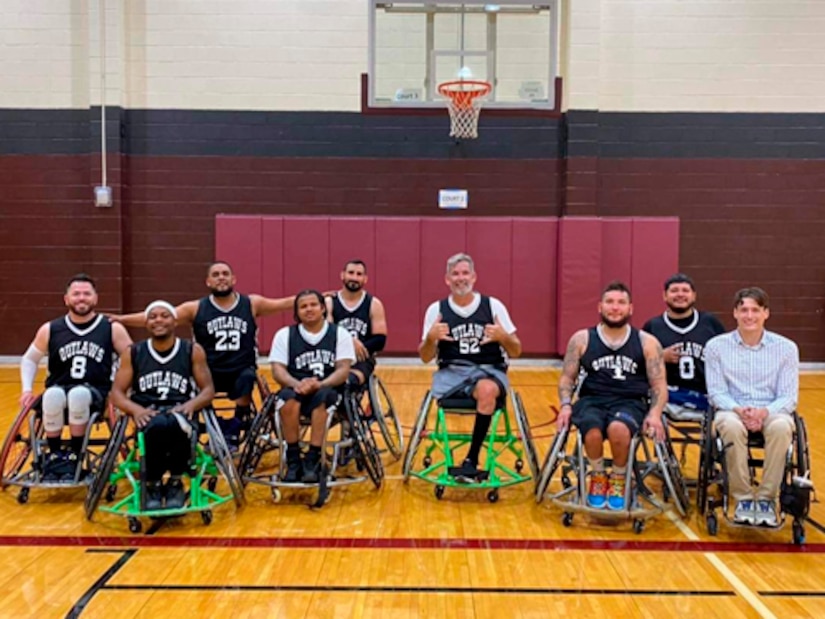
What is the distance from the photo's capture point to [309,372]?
3.86 m

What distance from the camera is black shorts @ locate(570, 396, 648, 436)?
3.35 metres

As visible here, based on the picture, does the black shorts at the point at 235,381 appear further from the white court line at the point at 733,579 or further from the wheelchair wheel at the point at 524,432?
the white court line at the point at 733,579

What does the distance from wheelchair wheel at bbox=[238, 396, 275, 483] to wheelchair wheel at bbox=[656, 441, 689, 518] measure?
1.87 meters

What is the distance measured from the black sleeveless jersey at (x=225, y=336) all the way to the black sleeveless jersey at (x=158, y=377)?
0.82 meters

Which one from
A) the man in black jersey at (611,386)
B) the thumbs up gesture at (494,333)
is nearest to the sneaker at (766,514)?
the man in black jersey at (611,386)

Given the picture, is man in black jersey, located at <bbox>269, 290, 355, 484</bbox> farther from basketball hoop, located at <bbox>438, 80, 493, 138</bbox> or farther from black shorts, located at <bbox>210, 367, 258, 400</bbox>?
basketball hoop, located at <bbox>438, 80, 493, 138</bbox>

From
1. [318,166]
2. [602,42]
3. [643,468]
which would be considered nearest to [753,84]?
[602,42]

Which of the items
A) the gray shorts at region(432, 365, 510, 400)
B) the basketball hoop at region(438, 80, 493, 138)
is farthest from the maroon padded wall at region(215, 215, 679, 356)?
the gray shorts at region(432, 365, 510, 400)

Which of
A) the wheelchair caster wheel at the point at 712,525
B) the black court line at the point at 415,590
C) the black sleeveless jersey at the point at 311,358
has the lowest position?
the black court line at the point at 415,590

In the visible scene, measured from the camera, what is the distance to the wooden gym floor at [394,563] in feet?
8.52

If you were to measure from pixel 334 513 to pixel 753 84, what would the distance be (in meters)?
7.26

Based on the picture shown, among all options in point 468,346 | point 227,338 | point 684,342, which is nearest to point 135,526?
point 227,338

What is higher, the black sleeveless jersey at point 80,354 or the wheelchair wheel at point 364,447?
the black sleeveless jersey at point 80,354

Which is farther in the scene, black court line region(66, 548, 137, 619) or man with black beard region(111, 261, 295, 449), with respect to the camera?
man with black beard region(111, 261, 295, 449)
